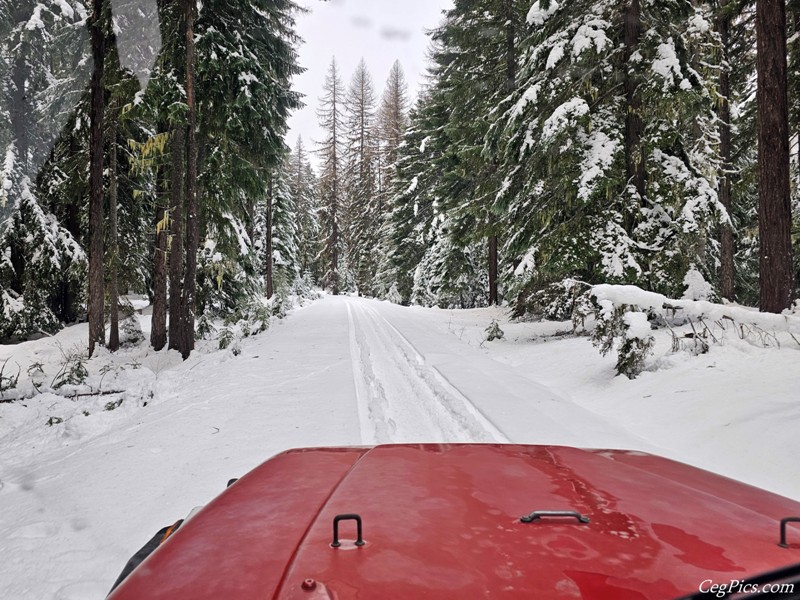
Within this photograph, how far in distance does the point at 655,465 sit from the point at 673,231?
891 centimetres

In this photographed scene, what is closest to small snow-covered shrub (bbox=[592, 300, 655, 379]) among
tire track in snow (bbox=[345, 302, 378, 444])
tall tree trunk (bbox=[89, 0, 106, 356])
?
tire track in snow (bbox=[345, 302, 378, 444])

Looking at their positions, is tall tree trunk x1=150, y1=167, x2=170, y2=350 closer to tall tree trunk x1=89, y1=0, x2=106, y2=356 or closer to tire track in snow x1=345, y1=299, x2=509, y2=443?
tall tree trunk x1=89, y1=0, x2=106, y2=356

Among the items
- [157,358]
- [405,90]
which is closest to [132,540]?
[157,358]

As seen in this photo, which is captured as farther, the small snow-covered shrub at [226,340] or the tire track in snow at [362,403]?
the small snow-covered shrub at [226,340]

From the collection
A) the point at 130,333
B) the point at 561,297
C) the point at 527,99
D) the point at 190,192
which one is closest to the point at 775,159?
the point at 561,297

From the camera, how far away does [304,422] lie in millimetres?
5520

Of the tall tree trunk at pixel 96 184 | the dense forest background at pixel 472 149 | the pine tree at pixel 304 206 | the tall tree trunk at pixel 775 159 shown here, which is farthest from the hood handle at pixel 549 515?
the pine tree at pixel 304 206

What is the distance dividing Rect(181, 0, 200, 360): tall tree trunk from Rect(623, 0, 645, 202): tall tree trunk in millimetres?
10697

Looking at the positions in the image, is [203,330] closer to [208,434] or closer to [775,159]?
[208,434]

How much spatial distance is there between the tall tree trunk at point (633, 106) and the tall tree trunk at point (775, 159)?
230cm

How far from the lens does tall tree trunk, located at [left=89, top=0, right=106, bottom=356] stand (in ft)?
40.8

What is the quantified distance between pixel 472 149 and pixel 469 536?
50.3ft

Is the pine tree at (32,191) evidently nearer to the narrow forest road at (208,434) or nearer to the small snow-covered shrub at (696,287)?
the narrow forest road at (208,434)

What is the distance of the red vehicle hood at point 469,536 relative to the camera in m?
1.06
